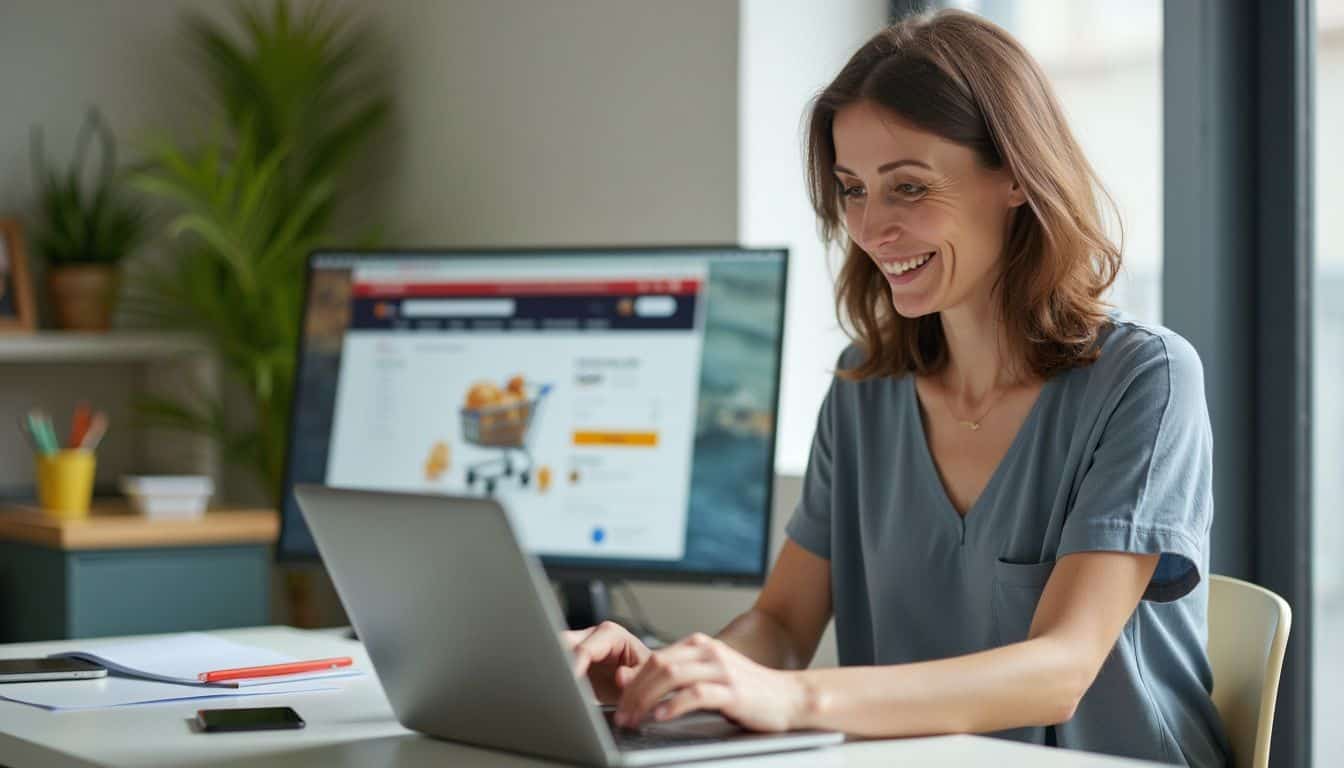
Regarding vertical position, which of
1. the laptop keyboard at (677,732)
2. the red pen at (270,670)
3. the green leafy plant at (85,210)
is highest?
the green leafy plant at (85,210)

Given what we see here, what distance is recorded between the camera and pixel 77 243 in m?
3.36

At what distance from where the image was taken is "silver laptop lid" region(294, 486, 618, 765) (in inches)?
41.4

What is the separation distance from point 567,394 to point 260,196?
1274 mm

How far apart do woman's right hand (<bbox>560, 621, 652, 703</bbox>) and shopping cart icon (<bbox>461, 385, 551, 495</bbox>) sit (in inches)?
34.7

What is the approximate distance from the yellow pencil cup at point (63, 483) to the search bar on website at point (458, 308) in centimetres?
94

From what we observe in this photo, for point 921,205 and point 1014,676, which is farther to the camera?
point 921,205

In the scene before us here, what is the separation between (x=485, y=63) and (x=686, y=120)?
62 cm

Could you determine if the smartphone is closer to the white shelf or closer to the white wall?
the white wall

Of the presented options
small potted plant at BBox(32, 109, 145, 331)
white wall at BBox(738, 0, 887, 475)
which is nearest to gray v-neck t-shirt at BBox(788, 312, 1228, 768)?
white wall at BBox(738, 0, 887, 475)

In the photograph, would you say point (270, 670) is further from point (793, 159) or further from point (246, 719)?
point (793, 159)

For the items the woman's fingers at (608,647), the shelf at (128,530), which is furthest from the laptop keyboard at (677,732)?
the shelf at (128,530)

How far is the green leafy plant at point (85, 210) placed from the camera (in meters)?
3.35

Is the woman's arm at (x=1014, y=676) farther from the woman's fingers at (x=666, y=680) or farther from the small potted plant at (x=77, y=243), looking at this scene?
the small potted plant at (x=77, y=243)

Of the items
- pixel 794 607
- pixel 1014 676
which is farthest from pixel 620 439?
pixel 1014 676
